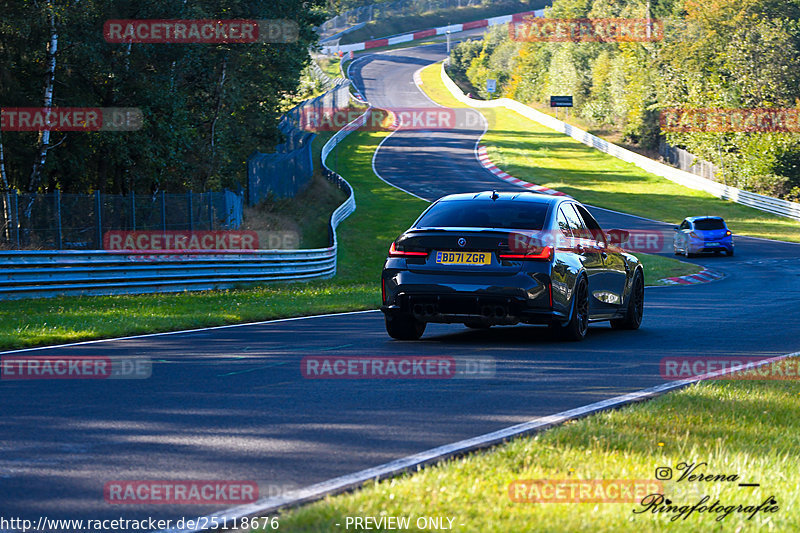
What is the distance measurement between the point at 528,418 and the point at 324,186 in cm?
4517

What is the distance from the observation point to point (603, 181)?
62.2m

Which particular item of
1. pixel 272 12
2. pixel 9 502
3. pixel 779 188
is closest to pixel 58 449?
pixel 9 502

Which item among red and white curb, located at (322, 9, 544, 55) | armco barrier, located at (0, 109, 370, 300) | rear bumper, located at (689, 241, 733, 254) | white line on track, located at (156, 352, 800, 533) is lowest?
rear bumper, located at (689, 241, 733, 254)

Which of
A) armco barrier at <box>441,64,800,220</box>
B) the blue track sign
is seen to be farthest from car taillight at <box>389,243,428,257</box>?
the blue track sign

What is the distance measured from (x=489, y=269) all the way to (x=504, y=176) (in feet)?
168

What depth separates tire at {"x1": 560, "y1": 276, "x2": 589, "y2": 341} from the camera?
11766 millimetres

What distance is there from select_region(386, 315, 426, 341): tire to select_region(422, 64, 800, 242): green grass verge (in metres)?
35.8

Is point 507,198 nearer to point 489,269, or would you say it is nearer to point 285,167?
point 489,269

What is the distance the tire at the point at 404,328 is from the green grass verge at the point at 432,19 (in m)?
134

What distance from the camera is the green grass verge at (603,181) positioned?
50719mm

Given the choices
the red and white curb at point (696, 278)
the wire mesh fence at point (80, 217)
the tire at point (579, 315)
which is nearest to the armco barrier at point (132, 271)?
the wire mesh fence at point (80, 217)

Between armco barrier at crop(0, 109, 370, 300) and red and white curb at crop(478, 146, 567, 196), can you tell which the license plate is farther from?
red and white curb at crop(478, 146, 567, 196)

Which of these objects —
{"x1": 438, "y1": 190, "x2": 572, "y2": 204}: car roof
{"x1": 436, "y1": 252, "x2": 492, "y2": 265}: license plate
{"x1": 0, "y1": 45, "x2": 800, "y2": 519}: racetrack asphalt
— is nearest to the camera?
{"x1": 0, "y1": 45, "x2": 800, "y2": 519}: racetrack asphalt

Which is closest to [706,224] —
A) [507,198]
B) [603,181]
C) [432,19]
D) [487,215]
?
[603,181]
